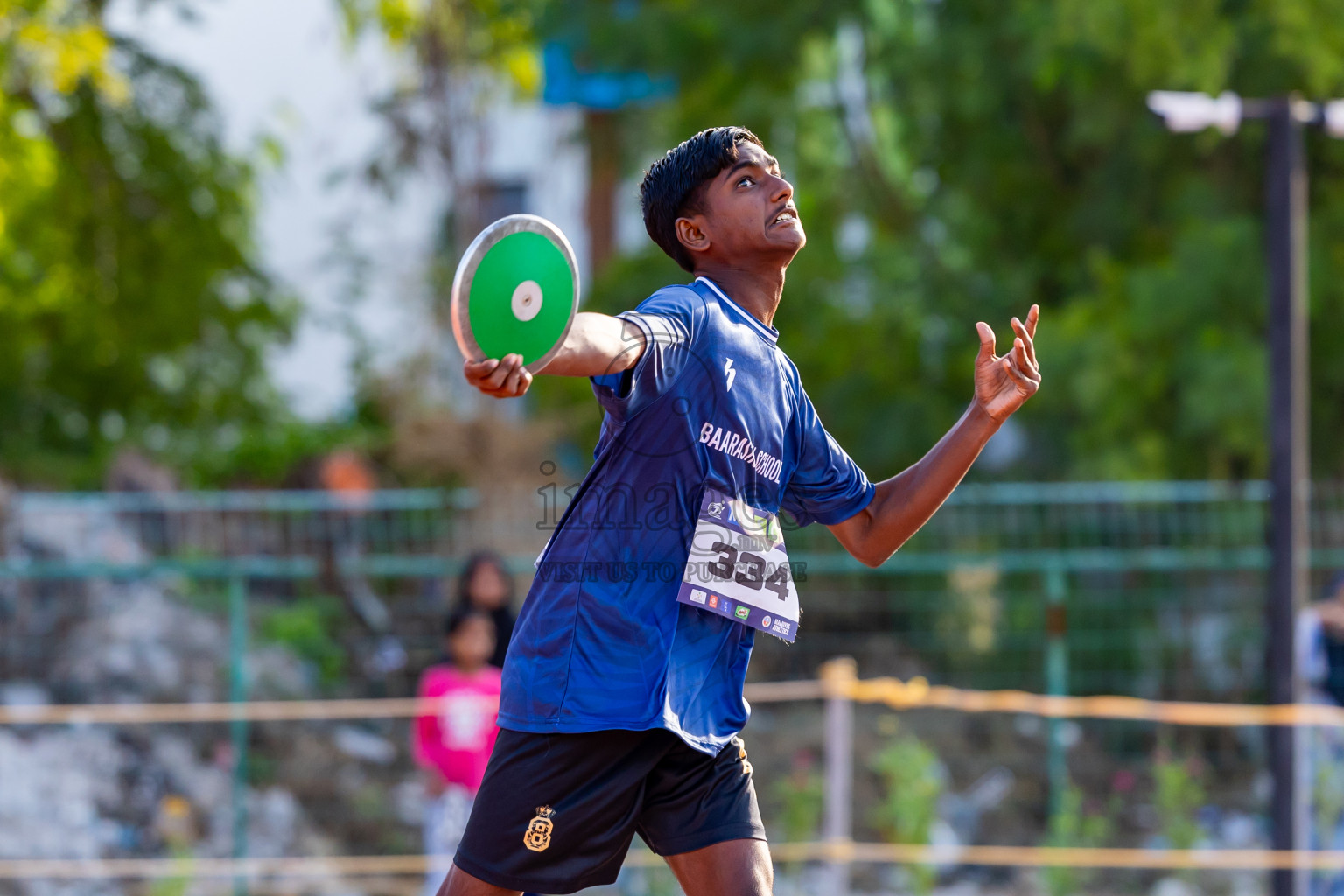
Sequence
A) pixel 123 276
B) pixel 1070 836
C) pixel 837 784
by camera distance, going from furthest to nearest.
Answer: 1. pixel 123 276
2. pixel 1070 836
3. pixel 837 784

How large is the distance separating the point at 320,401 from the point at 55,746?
38.8ft

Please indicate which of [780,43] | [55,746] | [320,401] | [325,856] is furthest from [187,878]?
[320,401]

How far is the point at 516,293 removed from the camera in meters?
2.21

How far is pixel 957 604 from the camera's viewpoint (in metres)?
8.69

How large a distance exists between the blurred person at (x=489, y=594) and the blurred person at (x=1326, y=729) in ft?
14.1

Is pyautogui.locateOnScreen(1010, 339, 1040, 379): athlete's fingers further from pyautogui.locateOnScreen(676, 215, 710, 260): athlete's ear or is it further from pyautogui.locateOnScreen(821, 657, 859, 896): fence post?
pyautogui.locateOnScreen(821, 657, 859, 896): fence post

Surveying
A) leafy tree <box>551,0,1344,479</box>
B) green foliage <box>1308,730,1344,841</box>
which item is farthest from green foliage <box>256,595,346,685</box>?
green foliage <box>1308,730,1344,841</box>

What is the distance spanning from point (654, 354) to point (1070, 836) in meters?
6.31

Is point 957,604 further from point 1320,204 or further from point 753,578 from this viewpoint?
point 753,578

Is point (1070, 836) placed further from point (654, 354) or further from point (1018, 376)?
point (654, 354)

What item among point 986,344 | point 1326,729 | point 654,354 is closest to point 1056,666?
point 1326,729

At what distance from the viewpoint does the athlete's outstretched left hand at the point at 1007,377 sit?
3.09 metres

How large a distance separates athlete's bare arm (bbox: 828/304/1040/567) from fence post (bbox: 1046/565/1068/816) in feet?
17.1

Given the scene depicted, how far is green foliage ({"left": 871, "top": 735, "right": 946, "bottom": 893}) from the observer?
25.7ft
